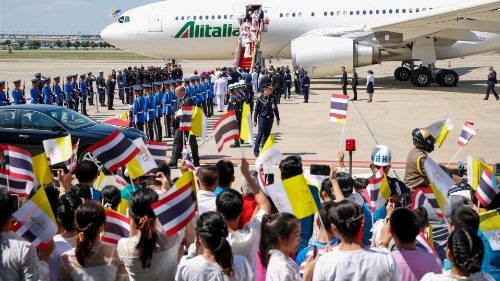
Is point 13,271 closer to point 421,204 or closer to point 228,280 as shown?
point 228,280

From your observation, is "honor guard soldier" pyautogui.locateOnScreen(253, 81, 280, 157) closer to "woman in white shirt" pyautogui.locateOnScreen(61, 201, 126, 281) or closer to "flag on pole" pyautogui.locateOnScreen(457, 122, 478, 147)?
"flag on pole" pyautogui.locateOnScreen(457, 122, 478, 147)

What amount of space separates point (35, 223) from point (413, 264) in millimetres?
2752

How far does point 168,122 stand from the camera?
19172mm

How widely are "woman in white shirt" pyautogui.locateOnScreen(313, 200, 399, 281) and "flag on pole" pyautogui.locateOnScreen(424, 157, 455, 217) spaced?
5.43ft

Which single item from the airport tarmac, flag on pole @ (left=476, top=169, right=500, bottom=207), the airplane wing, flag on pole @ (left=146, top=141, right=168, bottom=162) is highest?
the airplane wing

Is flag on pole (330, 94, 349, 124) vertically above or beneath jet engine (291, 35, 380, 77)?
beneath

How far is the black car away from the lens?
14.0 metres

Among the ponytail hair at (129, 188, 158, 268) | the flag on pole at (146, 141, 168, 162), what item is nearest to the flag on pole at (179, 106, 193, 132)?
the flag on pole at (146, 141, 168, 162)

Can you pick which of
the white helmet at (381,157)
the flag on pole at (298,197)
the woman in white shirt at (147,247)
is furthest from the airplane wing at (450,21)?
the woman in white shirt at (147,247)

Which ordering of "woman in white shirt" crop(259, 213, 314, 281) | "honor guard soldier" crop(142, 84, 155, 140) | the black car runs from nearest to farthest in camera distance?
"woman in white shirt" crop(259, 213, 314, 281)
the black car
"honor guard soldier" crop(142, 84, 155, 140)

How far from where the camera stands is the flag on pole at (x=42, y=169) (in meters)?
7.79

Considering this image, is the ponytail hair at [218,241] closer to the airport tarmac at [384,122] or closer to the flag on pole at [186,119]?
the flag on pole at [186,119]

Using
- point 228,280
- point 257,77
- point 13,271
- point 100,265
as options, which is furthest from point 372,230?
point 257,77

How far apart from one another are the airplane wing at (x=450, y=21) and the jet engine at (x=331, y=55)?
1063mm
